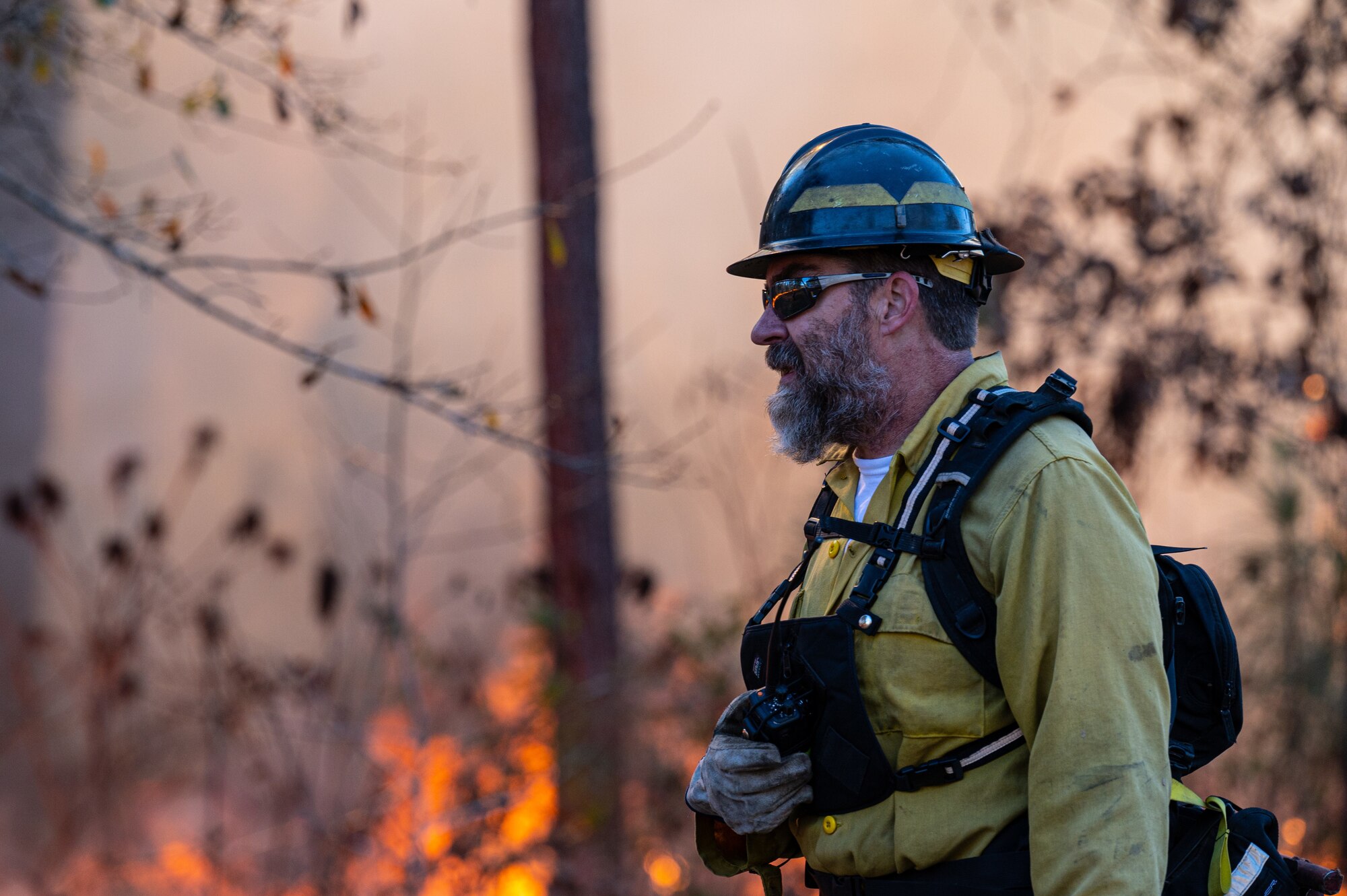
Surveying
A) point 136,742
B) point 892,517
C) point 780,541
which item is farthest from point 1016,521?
point 136,742

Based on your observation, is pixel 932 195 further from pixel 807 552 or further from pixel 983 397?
pixel 807 552

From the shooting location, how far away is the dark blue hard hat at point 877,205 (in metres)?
2.17

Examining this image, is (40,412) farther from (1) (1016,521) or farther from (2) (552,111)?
(1) (1016,521)

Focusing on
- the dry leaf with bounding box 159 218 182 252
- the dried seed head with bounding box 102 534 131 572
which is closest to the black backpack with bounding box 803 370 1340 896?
the dry leaf with bounding box 159 218 182 252

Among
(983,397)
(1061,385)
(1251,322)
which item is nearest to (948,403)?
(983,397)

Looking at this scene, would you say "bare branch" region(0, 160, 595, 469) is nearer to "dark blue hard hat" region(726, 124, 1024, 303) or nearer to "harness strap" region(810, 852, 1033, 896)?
"dark blue hard hat" region(726, 124, 1024, 303)

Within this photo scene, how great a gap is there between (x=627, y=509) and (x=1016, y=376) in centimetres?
436

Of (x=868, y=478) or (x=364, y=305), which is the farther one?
(x=364, y=305)

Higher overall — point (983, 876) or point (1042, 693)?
point (1042, 693)

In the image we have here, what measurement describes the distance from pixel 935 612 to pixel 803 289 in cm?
71

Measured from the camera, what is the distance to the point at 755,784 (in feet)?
6.55

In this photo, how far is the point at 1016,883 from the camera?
179 centimetres

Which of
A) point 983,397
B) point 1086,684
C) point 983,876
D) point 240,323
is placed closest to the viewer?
point 1086,684

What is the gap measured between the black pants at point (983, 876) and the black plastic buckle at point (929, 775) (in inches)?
4.9
